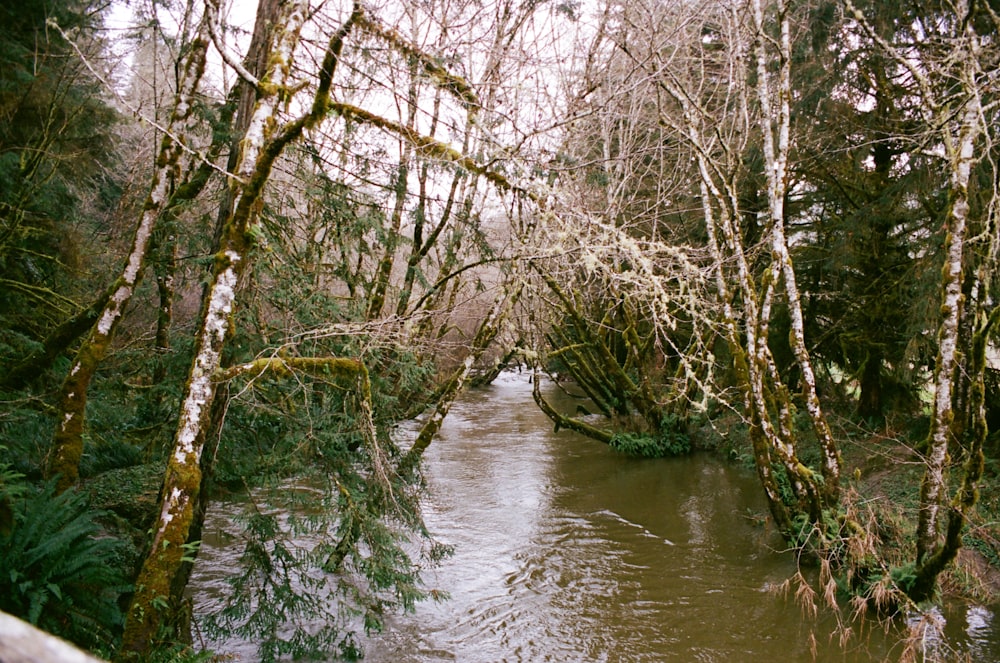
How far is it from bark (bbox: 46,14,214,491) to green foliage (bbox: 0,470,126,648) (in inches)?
28.8

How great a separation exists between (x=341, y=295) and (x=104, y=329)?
2482 millimetres

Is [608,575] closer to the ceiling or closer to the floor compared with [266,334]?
closer to the floor

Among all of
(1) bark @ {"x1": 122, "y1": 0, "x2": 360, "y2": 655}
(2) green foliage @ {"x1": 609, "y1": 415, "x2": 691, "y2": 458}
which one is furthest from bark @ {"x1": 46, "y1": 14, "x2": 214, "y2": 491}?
(2) green foliage @ {"x1": 609, "y1": 415, "x2": 691, "y2": 458}

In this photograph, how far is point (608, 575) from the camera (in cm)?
816

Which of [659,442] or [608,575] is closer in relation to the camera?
[608,575]

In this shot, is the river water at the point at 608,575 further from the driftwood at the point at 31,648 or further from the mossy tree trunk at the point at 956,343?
the driftwood at the point at 31,648

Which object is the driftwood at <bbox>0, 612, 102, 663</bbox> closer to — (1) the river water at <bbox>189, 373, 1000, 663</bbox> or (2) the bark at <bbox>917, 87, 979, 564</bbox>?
(1) the river water at <bbox>189, 373, 1000, 663</bbox>

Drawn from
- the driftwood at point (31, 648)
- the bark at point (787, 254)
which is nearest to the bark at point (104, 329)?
the driftwood at point (31, 648)

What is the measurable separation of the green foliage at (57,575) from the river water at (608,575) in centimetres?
205

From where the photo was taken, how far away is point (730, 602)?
734cm

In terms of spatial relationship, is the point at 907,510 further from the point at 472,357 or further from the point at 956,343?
the point at 472,357

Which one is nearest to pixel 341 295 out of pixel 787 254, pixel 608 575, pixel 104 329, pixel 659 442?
pixel 104 329

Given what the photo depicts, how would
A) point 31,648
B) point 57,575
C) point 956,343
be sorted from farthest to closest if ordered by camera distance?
1. point 956,343
2. point 57,575
3. point 31,648

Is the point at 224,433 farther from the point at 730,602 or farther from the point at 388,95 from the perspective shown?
the point at 730,602
